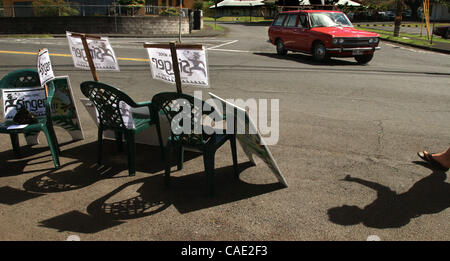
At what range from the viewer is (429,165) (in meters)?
4.93

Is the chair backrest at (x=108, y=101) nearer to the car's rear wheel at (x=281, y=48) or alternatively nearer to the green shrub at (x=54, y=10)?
the car's rear wheel at (x=281, y=48)

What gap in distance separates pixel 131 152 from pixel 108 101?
→ 0.64 metres

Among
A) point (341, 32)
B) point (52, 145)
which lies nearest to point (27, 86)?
point (52, 145)

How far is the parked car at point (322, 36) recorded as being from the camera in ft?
43.5

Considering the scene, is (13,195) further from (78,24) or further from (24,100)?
(78,24)

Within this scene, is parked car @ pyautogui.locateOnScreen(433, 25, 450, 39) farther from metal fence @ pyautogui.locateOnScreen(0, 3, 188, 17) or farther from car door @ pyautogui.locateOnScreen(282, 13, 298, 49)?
metal fence @ pyautogui.locateOnScreen(0, 3, 188, 17)

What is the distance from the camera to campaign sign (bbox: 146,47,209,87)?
4.10 meters

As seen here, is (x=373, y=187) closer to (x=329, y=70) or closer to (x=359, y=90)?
(x=359, y=90)

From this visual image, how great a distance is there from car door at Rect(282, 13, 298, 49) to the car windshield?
2.62 feet

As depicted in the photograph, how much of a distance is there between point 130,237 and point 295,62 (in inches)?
462

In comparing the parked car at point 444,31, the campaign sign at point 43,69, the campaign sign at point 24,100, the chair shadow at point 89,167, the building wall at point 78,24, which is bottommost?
the chair shadow at point 89,167

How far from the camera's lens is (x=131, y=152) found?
4551 millimetres

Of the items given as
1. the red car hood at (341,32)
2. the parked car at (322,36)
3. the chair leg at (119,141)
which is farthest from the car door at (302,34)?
the chair leg at (119,141)

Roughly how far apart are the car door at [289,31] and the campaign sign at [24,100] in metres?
11.4
